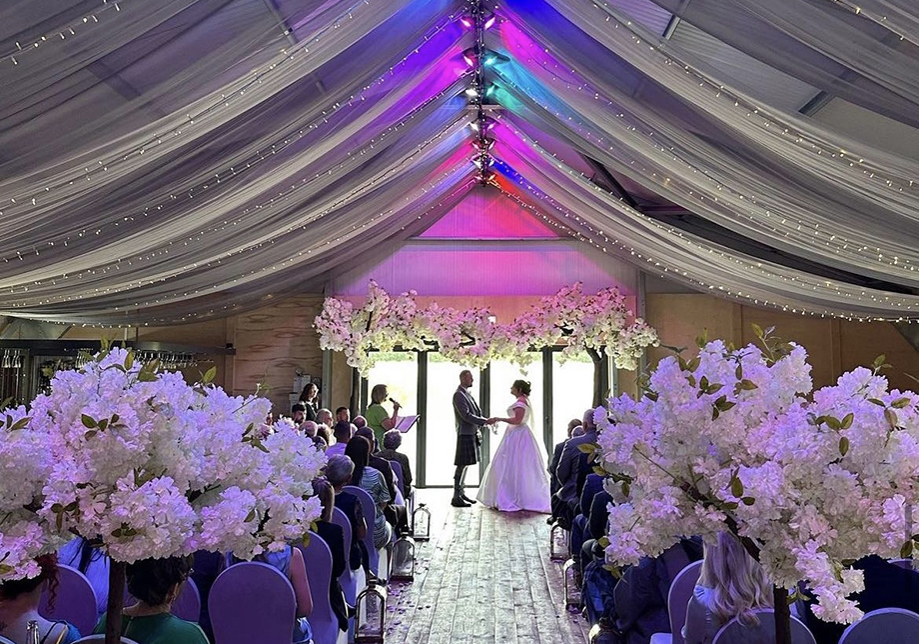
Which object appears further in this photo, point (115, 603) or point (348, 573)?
point (348, 573)

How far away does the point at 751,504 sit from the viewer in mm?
1614

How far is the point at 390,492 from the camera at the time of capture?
6.88 metres

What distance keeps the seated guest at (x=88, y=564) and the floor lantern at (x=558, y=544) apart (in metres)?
4.23

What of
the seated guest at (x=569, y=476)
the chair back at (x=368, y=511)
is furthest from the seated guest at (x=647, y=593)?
the seated guest at (x=569, y=476)

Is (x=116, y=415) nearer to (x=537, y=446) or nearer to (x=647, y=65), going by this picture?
(x=647, y=65)

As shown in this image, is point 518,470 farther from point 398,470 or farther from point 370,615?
point 370,615

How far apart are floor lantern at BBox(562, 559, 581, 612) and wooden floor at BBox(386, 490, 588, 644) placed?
0.08m

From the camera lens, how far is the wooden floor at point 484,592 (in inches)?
205

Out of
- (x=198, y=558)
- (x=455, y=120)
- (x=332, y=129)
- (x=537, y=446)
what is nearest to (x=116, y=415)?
(x=198, y=558)

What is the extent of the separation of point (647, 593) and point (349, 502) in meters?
1.91

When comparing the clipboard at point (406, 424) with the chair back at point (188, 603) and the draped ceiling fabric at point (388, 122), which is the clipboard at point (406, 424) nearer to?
the draped ceiling fabric at point (388, 122)

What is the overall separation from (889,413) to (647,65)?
2656 millimetres

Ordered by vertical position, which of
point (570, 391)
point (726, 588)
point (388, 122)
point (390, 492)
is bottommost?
point (390, 492)

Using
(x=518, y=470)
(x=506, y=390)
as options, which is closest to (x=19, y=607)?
(x=518, y=470)
